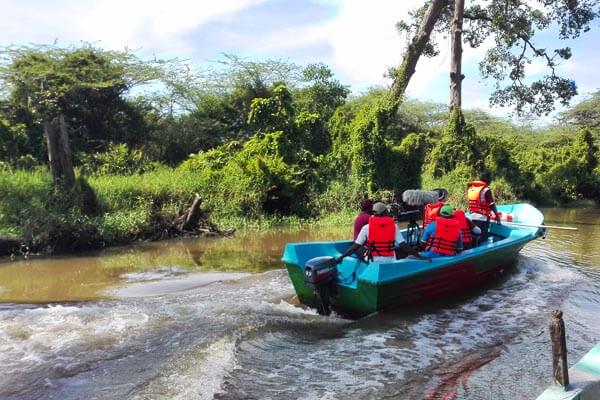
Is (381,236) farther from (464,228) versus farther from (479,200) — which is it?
(479,200)

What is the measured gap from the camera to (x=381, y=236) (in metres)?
6.99

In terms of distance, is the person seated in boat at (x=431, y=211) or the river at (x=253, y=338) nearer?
the river at (x=253, y=338)

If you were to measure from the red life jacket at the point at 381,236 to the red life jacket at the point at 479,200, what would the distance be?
339 cm

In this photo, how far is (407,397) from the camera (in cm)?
476

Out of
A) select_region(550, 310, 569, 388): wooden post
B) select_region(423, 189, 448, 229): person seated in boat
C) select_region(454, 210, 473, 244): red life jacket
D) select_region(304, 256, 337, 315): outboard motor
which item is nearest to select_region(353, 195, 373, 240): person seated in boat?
select_region(304, 256, 337, 315): outboard motor

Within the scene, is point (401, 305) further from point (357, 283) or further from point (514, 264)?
point (514, 264)

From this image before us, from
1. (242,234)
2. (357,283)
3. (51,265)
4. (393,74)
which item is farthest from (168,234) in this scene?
(393,74)

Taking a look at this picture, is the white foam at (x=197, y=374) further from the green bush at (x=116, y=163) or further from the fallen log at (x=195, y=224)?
the green bush at (x=116, y=163)

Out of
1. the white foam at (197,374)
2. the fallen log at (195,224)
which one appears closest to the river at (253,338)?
the white foam at (197,374)

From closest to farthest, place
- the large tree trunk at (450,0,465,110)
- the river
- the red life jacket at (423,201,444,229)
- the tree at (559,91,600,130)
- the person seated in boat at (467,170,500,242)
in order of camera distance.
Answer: the river, the red life jacket at (423,201,444,229), the person seated in boat at (467,170,500,242), the large tree trunk at (450,0,465,110), the tree at (559,91,600,130)

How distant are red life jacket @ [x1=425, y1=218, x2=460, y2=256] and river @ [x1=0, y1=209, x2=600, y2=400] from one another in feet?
2.47

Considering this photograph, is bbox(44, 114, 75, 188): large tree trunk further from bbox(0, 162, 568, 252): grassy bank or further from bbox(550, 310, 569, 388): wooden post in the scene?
bbox(550, 310, 569, 388): wooden post

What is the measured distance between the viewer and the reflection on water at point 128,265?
8148 millimetres

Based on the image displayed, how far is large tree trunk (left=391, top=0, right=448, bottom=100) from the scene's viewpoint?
781 inches
